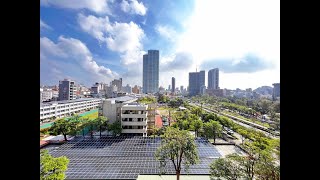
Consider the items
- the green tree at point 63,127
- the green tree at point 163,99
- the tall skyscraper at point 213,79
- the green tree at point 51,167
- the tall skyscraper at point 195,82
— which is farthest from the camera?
the green tree at point 163,99

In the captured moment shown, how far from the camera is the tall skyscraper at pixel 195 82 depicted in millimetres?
10677

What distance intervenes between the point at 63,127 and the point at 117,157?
121 inches

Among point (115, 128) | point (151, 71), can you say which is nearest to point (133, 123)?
point (115, 128)

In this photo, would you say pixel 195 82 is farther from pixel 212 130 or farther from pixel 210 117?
pixel 212 130

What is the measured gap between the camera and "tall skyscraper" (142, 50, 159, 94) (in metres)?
9.41

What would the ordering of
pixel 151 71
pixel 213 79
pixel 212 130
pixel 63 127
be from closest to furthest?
pixel 212 130, pixel 63 127, pixel 213 79, pixel 151 71

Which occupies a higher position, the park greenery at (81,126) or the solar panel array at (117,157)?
the park greenery at (81,126)

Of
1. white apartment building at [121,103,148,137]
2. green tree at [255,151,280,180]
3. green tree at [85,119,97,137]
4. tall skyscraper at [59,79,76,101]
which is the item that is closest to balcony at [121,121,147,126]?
white apartment building at [121,103,148,137]

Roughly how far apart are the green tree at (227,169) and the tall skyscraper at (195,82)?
7080mm

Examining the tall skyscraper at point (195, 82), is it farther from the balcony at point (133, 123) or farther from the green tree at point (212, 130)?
the balcony at point (133, 123)

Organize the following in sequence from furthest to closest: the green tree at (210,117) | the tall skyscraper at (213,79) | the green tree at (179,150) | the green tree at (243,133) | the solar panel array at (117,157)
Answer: the tall skyscraper at (213,79), the green tree at (210,117), the green tree at (243,133), the solar panel array at (117,157), the green tree at (179,150)

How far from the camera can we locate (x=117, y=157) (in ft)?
18.6

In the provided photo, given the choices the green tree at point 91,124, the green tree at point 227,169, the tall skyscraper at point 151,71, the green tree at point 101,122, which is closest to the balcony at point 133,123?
the green tree at point 101,122
